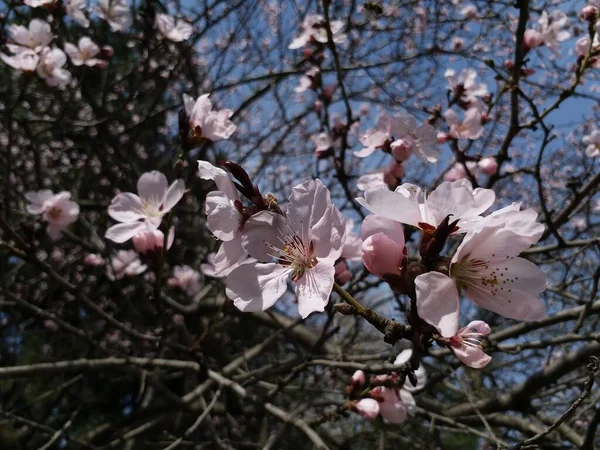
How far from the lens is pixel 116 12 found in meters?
3.39

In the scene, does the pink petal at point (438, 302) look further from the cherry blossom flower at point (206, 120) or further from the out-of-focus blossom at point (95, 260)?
the out-of-focus blossom at point (95, 260)

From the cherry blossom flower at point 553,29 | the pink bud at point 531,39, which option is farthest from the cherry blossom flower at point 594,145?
the pink bud at point 531,39

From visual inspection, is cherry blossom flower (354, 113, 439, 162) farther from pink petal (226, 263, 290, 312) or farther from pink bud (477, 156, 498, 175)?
pink petal (226, 263, 290, 312)

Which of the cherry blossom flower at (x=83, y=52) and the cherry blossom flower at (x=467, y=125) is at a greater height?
the cherry blossom flower at (x=83, y=52)

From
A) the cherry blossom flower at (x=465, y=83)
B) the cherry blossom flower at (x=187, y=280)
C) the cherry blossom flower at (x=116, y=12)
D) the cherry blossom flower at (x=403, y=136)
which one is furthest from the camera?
the cherry blossom flower at (x=187, y=280)

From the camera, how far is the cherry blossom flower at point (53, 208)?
265cm

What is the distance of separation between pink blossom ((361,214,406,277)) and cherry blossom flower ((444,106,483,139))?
1.37 meters

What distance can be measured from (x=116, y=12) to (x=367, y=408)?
316cm

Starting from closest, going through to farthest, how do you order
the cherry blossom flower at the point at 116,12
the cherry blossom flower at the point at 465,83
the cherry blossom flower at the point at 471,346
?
the cherry blossom flower at the point at 471,346 < the cherry blossom flower at the point at 465,83 < the cherry blossom flower at the point at 116,12

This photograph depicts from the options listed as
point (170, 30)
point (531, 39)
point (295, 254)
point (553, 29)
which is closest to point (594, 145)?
point (553, 29)

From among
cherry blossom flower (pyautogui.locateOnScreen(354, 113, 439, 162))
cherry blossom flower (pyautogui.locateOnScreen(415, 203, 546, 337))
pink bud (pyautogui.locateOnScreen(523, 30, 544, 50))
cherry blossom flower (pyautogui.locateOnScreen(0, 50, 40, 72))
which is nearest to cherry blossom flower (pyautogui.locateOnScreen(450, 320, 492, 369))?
cherry blossom flower (pyautogui.locateOnScreen(415, 203, 546, 337))

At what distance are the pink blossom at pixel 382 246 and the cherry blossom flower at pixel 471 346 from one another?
23cm

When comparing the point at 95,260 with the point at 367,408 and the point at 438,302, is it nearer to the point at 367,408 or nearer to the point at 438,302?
the point at 367,408

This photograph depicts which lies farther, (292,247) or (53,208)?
(53,208)
